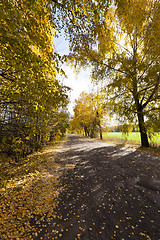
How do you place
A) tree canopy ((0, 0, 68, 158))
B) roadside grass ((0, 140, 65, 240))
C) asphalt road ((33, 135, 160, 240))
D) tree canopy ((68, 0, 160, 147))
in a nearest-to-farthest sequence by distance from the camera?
tree canopy ((0, 0, 68, 158)) < asphalt road ((33, 135, 160, 240)) < roadside grass ((0, 140, 65, 240)) < tree canopy ((68, 0, 160, 147))

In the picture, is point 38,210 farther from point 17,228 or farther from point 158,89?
point 158,89

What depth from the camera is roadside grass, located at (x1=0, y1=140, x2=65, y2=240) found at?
95.3 inches

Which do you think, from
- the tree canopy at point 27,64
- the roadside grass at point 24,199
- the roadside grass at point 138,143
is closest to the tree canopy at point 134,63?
the roadside grass at point 138,143

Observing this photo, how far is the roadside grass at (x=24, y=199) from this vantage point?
2422 millimetres

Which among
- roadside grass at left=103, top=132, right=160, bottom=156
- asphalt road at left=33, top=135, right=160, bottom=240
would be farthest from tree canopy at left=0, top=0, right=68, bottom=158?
roadside grass at left=103, top=132, right=160, bottom=156

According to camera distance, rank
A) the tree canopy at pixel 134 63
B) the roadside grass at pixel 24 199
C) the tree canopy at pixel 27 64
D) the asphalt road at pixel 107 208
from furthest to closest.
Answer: the tree canopy at pixel 134 63 → the roadside grass at pixel 24 199 → the asphalt road at pixel 107 208 → the tree canopy at pixel 27 64

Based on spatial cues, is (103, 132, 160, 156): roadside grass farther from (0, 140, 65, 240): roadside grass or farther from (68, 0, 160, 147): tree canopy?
(0, 140, 65, 240): roadside grass

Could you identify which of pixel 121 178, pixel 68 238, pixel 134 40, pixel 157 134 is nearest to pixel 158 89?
pixel 157 134

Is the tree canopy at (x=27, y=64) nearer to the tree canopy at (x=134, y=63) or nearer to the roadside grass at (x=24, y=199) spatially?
the roadside grass at (x=24, y=199)

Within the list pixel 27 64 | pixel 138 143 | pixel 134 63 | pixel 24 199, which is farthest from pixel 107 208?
pixel 138 143

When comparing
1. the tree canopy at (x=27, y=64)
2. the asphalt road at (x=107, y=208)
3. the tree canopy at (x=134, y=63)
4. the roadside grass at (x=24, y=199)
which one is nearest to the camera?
the tree canopy at (x=27, y=64)

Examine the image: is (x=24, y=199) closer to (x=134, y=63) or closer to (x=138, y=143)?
(x=134, y=63)

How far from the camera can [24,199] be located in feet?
11.1

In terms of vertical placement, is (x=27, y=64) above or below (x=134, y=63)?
below
